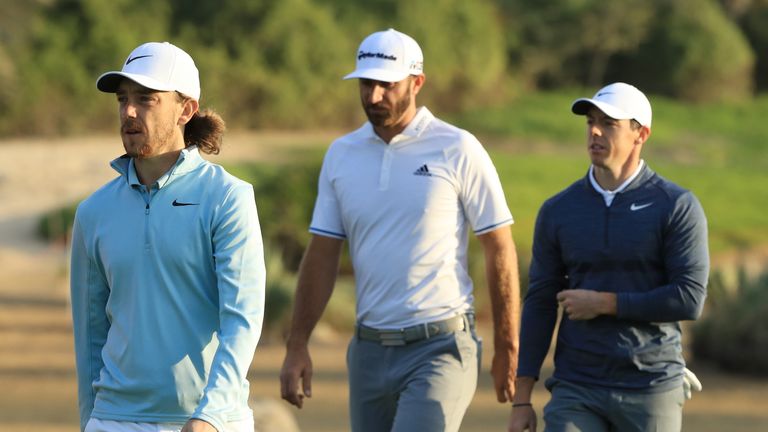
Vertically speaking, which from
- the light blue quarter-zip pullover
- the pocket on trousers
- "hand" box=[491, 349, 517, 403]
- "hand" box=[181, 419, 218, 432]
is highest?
the light blue quarter-zip pullover


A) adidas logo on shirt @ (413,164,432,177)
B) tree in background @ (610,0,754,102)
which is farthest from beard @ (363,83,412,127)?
tree in background @ (610,0,754,102)

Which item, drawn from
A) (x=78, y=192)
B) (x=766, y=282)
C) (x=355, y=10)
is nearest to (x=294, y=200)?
(x=766, y=282)

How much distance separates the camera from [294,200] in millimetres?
17875

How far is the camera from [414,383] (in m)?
6.05

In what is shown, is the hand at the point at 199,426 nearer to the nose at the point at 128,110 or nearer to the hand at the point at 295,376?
the nose at the point at 128,110

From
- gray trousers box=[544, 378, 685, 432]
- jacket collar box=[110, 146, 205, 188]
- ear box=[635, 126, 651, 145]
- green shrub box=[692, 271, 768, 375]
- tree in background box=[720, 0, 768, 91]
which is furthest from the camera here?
tree in background box=[720, 0, 768, 91]

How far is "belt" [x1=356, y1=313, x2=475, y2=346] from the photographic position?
6.10 m

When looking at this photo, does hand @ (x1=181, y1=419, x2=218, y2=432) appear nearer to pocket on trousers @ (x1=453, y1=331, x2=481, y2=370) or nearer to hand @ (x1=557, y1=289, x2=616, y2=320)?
hand @ (x1=557, y1=289, x2=616, y2=320)

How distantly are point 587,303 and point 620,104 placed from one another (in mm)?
791

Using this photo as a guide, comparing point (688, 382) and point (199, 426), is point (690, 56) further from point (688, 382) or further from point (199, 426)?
point (199, 426)

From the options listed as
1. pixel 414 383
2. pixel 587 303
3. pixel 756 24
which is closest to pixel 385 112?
pixel 414 383

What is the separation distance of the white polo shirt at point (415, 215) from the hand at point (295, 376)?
32cm

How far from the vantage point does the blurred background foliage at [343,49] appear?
1348 inches

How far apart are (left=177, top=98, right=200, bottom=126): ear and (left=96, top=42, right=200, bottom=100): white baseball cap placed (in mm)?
31
